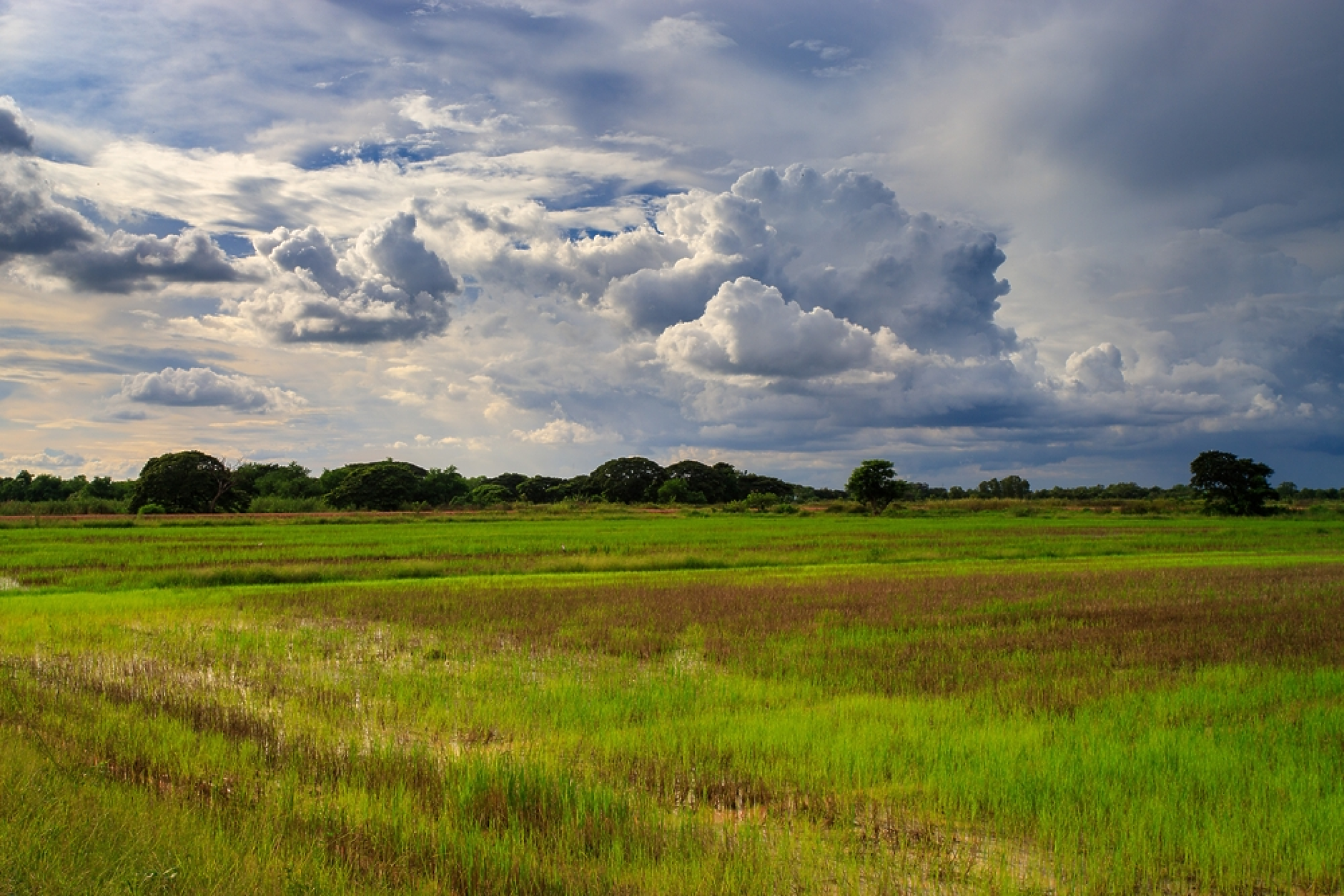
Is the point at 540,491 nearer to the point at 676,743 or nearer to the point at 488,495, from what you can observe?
the point at 488,495

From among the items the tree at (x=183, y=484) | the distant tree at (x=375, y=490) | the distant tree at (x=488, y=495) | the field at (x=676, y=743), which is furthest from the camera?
the distant tree at (x=488, y=495)

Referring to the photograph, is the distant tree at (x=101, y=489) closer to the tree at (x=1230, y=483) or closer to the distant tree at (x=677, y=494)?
the distant tree at (x=677, y=494)

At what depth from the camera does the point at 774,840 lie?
4535 mm

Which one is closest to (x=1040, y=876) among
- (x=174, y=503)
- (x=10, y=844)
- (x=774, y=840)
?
(x=774, y=840)

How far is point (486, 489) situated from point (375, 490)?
2653 centimetres

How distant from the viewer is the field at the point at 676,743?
4105 mm

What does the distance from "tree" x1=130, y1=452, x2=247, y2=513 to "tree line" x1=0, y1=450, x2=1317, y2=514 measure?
0.28 ft

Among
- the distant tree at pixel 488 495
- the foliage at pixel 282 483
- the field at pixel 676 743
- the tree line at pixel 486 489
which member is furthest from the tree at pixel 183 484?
the field at pixel 676 743

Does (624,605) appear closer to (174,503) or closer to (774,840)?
(774,840)

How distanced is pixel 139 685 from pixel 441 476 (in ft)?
306

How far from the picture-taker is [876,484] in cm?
7419

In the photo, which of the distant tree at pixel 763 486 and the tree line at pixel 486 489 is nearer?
the tree line at pixel 486 489

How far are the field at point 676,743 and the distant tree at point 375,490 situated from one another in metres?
68.1

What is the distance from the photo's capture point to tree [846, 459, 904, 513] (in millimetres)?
74000
